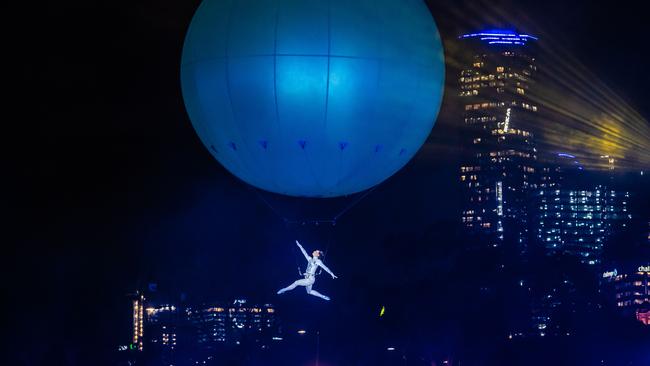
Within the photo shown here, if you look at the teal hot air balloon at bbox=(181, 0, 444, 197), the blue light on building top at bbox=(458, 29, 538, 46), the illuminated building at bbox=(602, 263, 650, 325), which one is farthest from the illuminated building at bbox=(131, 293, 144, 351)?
the blue light on building top at bbox=(458, 29, 538, 46)

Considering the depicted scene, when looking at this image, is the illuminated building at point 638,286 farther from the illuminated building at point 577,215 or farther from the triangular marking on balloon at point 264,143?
the triangular marking on balloon at point 264,143

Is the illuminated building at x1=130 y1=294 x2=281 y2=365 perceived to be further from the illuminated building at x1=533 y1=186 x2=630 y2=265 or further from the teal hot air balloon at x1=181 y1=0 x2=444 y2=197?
the illuminated building at x1=533 y1=186 x2=630 y2=265

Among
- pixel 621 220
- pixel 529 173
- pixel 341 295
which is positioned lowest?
pixel 341 295

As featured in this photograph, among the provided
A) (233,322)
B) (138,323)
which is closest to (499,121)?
(138,323)

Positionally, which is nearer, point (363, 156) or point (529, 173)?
point (363, 156)

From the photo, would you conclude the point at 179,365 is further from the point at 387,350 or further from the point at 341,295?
the point at 387,350

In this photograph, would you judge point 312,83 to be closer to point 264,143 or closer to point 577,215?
point 264,143

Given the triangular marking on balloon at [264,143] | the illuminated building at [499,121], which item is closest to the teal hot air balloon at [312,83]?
the triangular marking on balloon at [264,143]

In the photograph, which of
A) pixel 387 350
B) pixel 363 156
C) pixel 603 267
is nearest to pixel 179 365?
pixel 387 350
